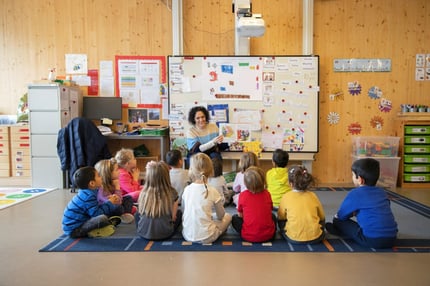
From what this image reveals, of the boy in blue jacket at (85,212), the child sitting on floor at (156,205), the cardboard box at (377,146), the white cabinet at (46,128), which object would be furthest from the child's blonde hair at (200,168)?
the cardboard box at (377,146)

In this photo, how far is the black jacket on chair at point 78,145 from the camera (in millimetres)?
4766

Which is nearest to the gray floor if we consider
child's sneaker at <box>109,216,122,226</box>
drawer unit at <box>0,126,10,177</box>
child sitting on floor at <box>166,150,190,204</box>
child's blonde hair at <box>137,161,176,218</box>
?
child's blonde hair at <box>137,161,176,218</box>

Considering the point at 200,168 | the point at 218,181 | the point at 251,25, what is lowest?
the point at 218,181

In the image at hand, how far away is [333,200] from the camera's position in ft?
14.1

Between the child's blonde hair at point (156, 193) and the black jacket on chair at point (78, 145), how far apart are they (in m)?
2.36

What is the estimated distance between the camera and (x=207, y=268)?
2.29m

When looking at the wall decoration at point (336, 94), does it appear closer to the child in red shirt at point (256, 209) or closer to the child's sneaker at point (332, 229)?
the child's sneaker at point (332, 229)

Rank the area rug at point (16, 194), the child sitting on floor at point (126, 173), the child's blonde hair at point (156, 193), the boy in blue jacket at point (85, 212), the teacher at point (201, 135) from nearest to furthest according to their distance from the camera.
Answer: the child's blonde hair at point (156, 193)
the boy in blue jacket at point (85, 212)
the child sitting on floor at point (126, 173)
the area rug at point (16, 194)
the teacher at point (201, 135)

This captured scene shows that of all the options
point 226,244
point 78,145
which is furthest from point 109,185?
point 78,145

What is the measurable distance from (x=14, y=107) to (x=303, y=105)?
448 cm

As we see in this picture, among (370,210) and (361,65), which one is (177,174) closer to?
(370,210)

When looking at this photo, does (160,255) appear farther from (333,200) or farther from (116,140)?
(116,140)

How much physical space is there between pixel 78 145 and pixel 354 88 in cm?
404

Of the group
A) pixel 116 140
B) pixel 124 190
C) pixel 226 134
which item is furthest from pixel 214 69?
pixel 124 190
